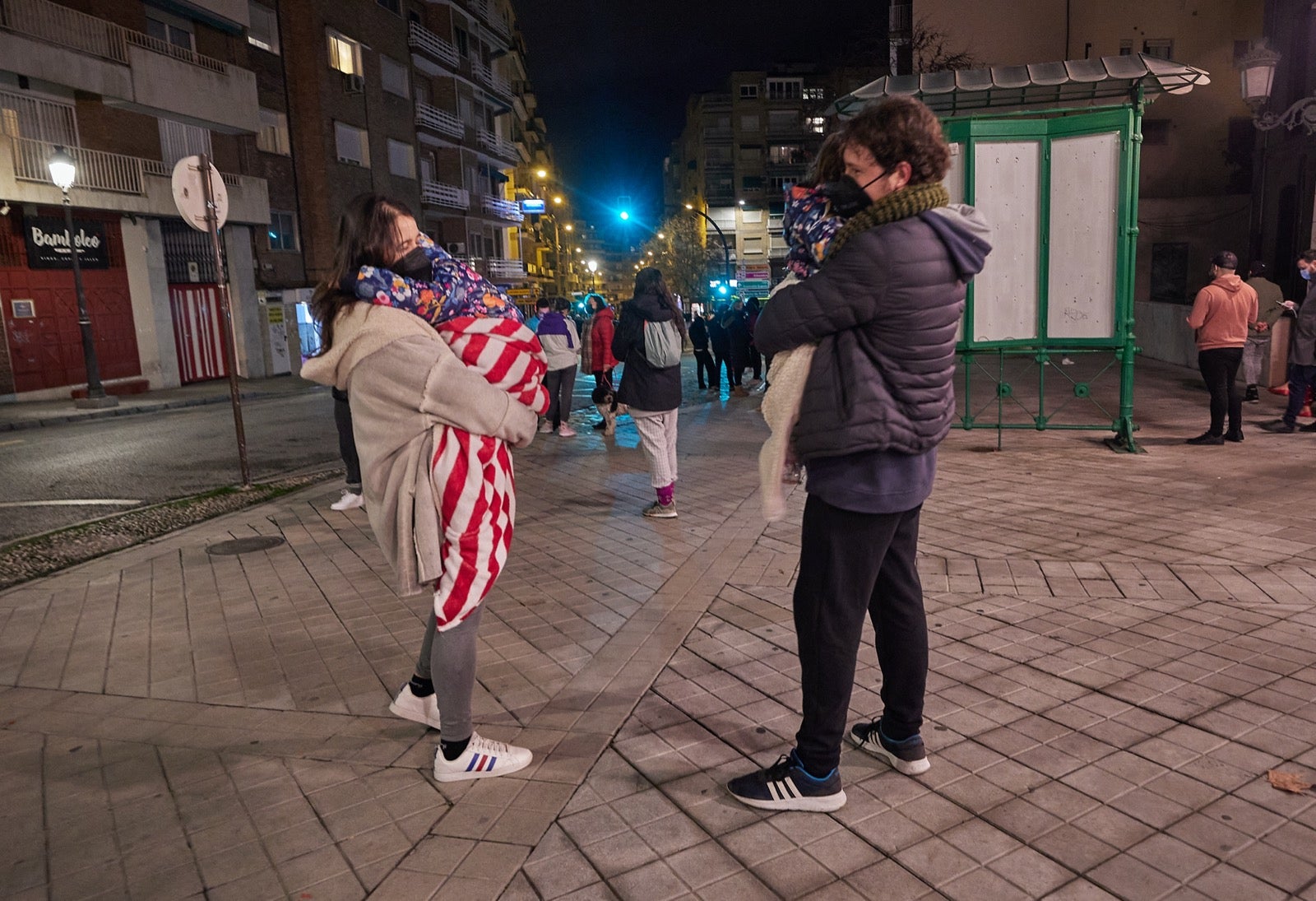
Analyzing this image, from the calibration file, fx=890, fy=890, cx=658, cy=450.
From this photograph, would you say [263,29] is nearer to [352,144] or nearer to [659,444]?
[352,144]

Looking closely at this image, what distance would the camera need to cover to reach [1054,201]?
28.5 feet

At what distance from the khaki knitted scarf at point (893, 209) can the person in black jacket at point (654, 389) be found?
13.9 feet

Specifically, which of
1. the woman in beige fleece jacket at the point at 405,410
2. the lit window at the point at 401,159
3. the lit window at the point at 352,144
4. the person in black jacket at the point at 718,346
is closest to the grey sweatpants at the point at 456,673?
the woman in beige fleece jacket at the point at 405,410

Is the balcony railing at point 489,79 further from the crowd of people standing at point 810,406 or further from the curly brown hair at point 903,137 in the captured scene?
the curly brown hair at point 903,137

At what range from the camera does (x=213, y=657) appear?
14.4 feet

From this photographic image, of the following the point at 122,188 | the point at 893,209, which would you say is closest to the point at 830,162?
the point at 893,209

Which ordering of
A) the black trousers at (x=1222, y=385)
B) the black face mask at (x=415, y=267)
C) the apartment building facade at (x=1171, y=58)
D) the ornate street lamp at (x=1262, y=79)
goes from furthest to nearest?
the apartment building facade at (x=1171, y=58) → the ornate street lamp at (x=1262, y=79) → the black trousers at (x=1222, y=385) → the black face mask at (x=415, y=267)

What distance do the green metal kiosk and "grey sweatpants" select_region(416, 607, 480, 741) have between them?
6621mm

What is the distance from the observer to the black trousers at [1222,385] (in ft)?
29.1

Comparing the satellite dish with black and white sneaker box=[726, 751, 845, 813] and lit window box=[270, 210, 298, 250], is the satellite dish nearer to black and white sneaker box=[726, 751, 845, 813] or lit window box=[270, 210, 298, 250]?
black and white sneaker box=[726, 751, 845, 813]

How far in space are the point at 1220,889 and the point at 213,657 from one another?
13.8 ft

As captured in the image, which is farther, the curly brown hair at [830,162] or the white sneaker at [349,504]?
the white sneaker at [349,504]

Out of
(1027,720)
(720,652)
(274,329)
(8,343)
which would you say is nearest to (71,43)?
(8,343)

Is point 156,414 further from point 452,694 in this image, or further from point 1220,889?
point 1220,889
